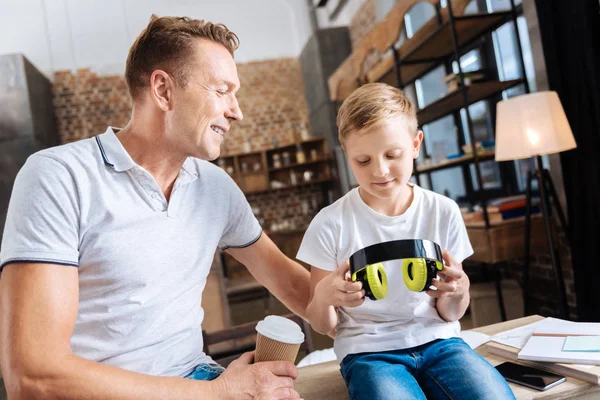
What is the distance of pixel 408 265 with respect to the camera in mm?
1064

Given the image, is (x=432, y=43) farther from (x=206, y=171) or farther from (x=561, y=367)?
(x=561, y=367)

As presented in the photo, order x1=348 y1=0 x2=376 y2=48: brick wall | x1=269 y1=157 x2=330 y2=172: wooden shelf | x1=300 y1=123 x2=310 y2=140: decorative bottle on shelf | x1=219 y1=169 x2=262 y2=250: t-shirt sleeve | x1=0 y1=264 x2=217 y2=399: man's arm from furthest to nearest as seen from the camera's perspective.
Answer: x1=300 y1=123 x2=310 y2=140: decorative bottle on shelf → x1=269 y1=157 x2=330 y2=172: wooden shelf → x1=348 y1=0 x2=376 y2=48: brick wall → x1=219 y1=169 x2=262 y2=250: t-shirt sleeve → x1=0 y1=264 x2=217 y2=399: man's arm

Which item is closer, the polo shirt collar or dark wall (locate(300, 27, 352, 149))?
the polo shirt collar

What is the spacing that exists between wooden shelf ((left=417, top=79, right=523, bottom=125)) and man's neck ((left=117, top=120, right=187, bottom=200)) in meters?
2.66

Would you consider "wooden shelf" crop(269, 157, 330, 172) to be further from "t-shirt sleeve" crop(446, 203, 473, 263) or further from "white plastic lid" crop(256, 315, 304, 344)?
"white plastic lid" crop(256, 315, 304, 344)

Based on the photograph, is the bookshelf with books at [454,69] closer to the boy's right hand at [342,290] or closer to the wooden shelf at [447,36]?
the wooden shelf at [447,36]

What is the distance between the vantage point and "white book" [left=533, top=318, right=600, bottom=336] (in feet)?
4.27

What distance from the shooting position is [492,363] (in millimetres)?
1314

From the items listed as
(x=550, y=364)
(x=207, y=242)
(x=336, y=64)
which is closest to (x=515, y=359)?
(x=550, y=364)

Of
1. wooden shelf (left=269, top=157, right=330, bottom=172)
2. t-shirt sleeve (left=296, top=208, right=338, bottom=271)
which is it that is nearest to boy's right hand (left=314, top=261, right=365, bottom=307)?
t-shirt sleeve (left=296, top=208, right=338, bottom=271)

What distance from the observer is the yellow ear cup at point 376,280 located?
106 centimetres

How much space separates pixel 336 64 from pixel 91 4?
11.8 ft

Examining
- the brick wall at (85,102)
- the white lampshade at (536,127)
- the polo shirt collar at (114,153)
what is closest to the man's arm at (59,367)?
the polo shirt collar at (114,153)

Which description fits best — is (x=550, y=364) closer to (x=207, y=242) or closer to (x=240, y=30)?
(x=207, y=242)
